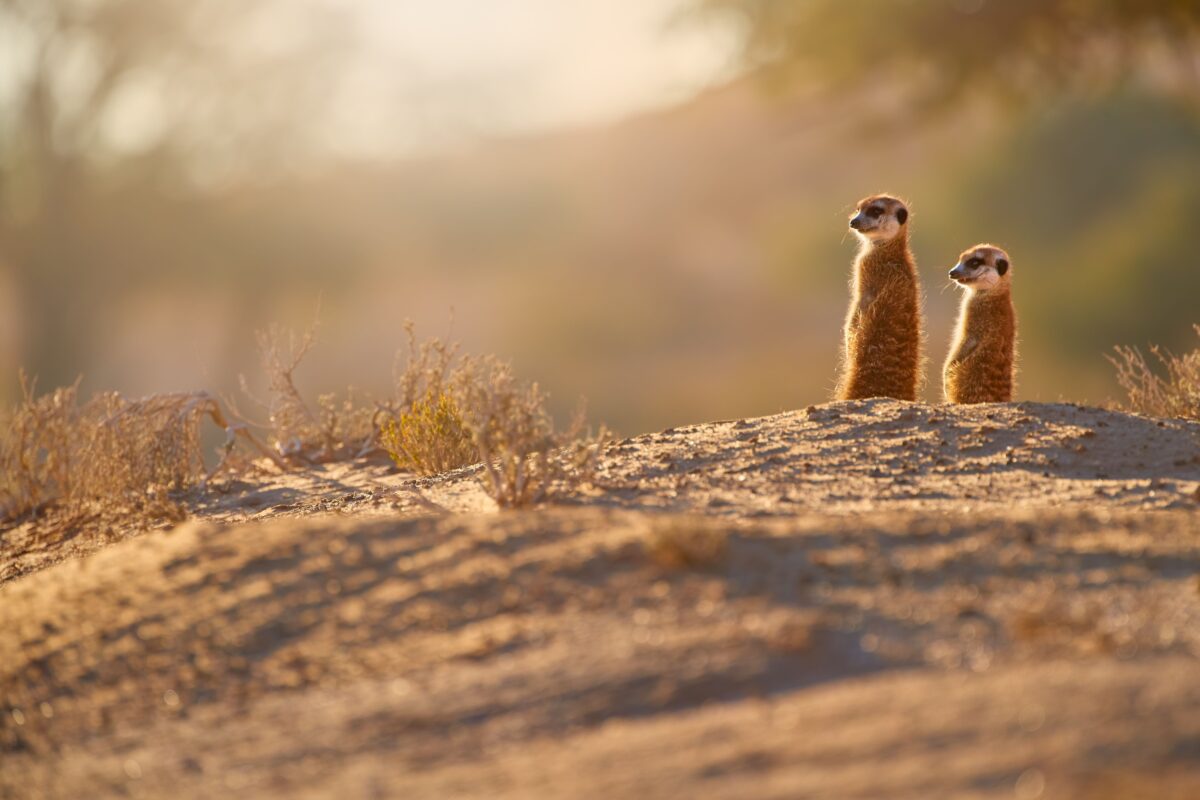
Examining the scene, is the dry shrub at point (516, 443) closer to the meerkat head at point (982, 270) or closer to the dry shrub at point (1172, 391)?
the meerkat head at point (982, 270)

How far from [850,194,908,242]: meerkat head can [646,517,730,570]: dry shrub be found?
3.03 meters

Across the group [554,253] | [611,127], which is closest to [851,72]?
[554,253]

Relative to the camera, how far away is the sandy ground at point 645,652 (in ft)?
8.68

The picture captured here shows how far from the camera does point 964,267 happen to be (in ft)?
20.5

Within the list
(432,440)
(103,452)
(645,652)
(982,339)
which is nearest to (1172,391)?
(982,339)

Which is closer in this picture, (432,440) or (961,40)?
(432,440)

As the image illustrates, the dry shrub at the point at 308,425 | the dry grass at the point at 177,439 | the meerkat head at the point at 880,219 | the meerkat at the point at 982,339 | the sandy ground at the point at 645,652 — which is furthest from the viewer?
the dry shrub at the point at 308,425

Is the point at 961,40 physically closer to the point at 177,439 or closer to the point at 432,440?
the point at 432,440

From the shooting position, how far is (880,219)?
6410 millimetres

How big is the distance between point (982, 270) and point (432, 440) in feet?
7.87

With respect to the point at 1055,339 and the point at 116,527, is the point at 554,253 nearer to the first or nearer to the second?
the point at 1055,339

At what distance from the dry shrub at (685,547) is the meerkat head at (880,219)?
3.03 meters

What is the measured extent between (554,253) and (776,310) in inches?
210

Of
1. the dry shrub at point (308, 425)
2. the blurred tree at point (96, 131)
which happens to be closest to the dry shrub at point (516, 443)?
the dry shrub at point (308, 425)
